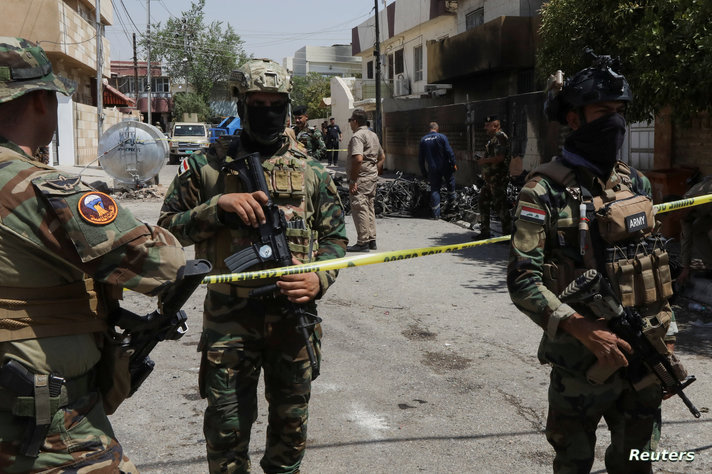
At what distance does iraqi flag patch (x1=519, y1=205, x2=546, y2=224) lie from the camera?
2607mm

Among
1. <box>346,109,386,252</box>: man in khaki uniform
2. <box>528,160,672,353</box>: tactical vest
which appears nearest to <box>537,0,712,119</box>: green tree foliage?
<box>346,109,386,252</box>: man in khaki uniform

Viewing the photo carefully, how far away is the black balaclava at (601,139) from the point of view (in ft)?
8.74

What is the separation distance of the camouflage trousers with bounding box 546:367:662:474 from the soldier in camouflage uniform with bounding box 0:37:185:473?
62.5 inches

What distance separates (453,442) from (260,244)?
67.2 inches

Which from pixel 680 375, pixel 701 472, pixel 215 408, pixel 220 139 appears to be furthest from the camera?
pixel 701 472

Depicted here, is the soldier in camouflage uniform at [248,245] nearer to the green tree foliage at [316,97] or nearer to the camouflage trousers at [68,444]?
the camouflage trousers at [68,444]

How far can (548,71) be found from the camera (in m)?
9.16

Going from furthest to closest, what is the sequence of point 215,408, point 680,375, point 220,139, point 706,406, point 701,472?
point 706,406 < point 701,472 < point 220,139 < point 215,408 < point 680,375

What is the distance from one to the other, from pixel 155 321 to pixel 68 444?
0.44 meters

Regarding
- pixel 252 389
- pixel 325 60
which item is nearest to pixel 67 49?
pixel 252 389

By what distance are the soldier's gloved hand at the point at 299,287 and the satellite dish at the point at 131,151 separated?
13.5 m

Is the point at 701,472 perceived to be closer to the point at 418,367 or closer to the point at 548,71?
the point at 418,367

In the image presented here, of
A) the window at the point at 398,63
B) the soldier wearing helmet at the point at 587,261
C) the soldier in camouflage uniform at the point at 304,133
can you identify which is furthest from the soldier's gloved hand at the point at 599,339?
the window at the point at 398,63

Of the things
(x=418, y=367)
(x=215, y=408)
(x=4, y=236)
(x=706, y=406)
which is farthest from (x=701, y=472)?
(x=4, y=236)
